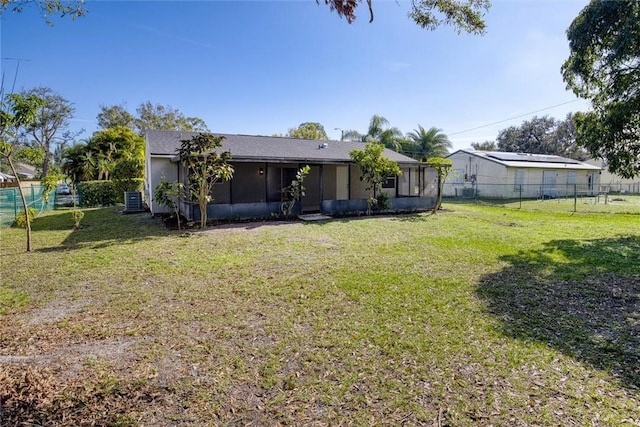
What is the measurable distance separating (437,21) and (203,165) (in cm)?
793

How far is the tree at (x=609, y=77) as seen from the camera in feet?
27.7

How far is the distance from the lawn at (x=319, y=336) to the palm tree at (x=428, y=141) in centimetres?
2425

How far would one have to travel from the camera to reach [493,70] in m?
14.7

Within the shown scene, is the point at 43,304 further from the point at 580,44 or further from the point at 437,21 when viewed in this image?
the point at 580,44

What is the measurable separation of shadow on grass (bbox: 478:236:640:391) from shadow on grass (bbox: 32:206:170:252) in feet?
28.9

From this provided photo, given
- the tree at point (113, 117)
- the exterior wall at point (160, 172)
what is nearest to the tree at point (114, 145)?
the exterior wall at point (160, 172)

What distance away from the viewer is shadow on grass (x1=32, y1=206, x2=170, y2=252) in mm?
8758

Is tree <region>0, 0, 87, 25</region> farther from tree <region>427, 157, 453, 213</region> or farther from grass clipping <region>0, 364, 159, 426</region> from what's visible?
tree <region>427, 157, 453, 213</region>

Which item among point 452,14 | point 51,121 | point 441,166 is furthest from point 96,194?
point 51,121

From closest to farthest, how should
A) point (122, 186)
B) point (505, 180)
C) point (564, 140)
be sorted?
point (122, 186), point (505, 180), point (564, 140)

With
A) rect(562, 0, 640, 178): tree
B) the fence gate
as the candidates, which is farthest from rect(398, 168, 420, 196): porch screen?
the fence gate

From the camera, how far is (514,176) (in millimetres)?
25172

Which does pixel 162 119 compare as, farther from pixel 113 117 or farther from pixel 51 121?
pixel 51 121

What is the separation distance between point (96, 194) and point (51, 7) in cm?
1752
